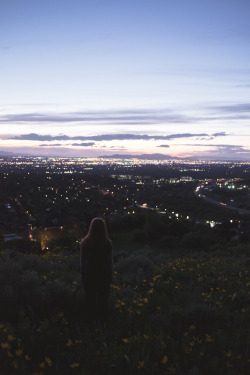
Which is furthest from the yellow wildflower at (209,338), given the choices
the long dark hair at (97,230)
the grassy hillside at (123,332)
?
the long dark hair at (97,230)

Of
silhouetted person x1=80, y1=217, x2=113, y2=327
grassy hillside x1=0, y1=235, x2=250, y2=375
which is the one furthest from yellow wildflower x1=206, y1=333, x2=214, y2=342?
silhouetted person x1=80, y1=217, x2=113, y2=327

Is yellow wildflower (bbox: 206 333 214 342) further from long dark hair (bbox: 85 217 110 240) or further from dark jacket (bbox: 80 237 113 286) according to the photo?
long dark hair (bbox: 85 217 110 240)

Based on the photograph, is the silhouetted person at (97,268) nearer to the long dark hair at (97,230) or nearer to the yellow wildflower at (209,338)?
the long dark hair at (97,230)

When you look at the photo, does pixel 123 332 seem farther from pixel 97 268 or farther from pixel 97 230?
pixel 97 230

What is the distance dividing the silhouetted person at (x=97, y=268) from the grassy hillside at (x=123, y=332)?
0.26 meters

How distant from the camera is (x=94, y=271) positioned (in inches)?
188

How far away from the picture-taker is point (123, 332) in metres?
4.25

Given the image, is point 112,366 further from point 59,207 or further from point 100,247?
point 59,207

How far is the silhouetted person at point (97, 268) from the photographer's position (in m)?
4.77

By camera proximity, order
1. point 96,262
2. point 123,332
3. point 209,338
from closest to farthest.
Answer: point 209,338 → point 123,332 → point 96,262

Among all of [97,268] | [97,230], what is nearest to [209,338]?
[97,268]

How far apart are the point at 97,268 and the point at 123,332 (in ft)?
3.18

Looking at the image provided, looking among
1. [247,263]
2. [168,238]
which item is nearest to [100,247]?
[247,263]

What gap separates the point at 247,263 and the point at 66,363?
8.08 metres
